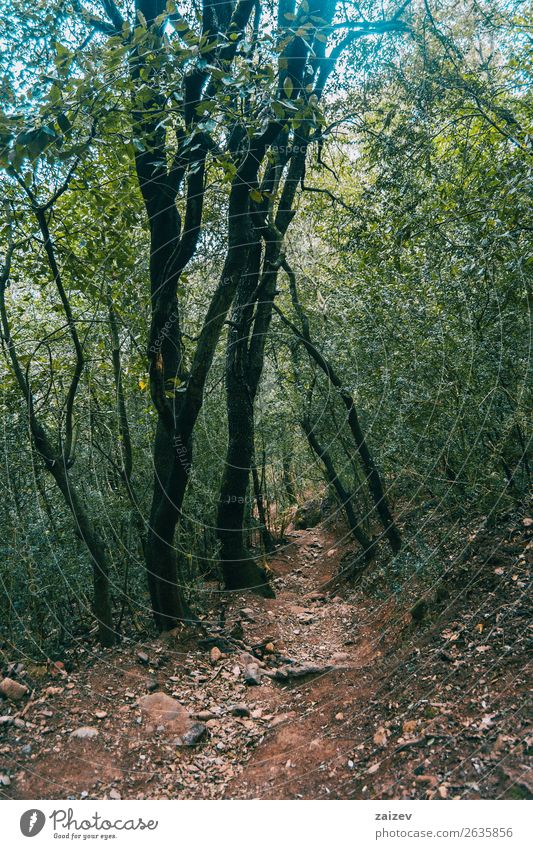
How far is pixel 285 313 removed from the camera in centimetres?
1000

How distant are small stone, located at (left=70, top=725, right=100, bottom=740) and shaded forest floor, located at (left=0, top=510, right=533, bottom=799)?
1cm

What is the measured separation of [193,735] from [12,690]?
1.66 meters

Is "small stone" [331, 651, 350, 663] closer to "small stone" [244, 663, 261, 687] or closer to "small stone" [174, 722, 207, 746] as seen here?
"small stone" [244, 663, 261, 687]

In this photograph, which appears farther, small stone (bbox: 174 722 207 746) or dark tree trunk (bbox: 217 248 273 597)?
dark tree trunk (bbox: 217 248 273 597)

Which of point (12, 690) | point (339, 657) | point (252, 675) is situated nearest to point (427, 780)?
point (252, 675)

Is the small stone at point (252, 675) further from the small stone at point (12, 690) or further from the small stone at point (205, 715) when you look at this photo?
the small stone at point (12, 690)

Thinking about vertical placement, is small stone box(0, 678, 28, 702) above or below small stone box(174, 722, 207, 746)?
above

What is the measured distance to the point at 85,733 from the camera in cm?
434

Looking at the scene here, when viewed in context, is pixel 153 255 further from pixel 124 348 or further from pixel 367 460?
pixel 367 460

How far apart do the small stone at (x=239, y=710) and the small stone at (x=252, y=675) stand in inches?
17.7

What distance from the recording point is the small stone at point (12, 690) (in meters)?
4.83

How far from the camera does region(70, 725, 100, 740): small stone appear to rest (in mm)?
4305

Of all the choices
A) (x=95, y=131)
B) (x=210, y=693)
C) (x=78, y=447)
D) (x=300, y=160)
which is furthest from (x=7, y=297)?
(x=210, y=693)
